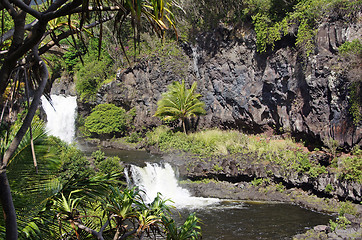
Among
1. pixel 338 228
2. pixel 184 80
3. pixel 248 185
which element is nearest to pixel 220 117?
pixel 184 80

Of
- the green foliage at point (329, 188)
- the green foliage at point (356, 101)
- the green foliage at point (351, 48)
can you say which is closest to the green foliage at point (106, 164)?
the green foliage at point (329, 188)

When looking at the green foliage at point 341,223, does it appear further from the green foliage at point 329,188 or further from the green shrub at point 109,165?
the green shrub at point 109,165

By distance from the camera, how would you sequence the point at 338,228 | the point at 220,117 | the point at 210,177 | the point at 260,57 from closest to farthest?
the point at 338,228
the point at 210,177
the point at 260,57
the point at 220,117

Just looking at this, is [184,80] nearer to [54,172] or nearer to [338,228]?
[338,228]

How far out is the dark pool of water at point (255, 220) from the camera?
10.5m

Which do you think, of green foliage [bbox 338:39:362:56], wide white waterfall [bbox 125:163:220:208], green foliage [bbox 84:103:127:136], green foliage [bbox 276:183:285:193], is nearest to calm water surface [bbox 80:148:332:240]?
green foliage [bbox 276:183:285:193]

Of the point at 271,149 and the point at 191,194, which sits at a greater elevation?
the point at 271,149

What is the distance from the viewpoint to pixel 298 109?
17.0m

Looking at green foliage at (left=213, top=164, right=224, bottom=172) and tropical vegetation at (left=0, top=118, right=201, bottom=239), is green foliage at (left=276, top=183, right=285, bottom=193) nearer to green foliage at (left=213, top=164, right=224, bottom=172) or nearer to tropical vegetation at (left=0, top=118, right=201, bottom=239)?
green foliage at (left=213, top=164, right=224, bottom=172)

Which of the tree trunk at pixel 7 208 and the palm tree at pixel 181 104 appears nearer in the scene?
the tree trunk at pixel 7 208

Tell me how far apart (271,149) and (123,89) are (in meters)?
14.1

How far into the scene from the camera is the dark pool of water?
10.5m

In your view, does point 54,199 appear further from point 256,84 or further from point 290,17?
point 256,84

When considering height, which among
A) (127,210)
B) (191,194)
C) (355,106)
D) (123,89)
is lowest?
(191,194)
